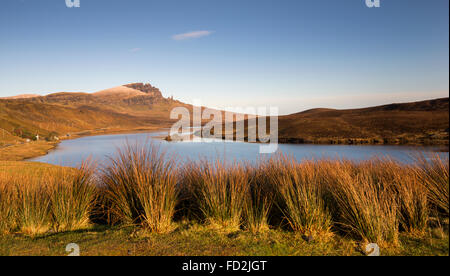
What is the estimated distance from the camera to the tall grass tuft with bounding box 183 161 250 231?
5.05m

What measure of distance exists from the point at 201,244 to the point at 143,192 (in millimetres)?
1661

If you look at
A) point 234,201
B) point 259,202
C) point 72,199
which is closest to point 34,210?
point 72,199

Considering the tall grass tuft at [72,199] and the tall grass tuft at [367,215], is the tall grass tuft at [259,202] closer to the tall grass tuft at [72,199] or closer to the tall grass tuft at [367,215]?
the tall grass tuft at [367,215]

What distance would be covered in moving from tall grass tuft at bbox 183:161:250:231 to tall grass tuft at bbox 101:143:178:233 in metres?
0.64

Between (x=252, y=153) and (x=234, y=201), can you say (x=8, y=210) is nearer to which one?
(x=234, y=201)

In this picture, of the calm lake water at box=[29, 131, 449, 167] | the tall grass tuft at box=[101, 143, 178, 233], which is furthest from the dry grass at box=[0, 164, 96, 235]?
the calm lake water at box=[29, 131, 449, 167]

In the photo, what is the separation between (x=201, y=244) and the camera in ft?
13.7

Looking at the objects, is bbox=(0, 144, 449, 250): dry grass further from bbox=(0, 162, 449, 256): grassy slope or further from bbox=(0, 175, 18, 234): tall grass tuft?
bbox=(0, 162, 449, 256): grassy slope

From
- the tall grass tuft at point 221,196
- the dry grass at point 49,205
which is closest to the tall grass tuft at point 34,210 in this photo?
the dry grass at point 49,205

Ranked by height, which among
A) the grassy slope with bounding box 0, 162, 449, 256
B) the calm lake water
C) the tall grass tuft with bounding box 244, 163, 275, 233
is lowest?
the calm lake water

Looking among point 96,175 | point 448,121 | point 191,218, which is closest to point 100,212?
point 96,175

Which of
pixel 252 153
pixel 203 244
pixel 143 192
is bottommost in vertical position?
pixel 252 153

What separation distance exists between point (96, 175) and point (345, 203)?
5886 mm
